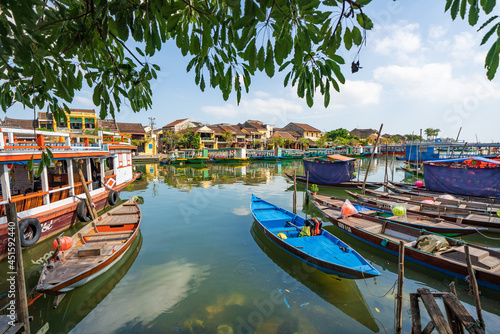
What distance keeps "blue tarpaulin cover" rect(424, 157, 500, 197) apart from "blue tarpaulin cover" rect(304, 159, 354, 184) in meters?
5.33

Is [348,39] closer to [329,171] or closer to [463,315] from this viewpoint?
[463,315]

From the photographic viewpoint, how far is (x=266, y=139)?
62.0 m

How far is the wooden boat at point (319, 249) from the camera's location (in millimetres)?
5895

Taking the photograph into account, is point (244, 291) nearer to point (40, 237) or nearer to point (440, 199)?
point (40, 237)

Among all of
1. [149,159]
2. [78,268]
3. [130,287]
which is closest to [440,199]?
[130,287]

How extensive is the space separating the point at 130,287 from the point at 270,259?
434cm

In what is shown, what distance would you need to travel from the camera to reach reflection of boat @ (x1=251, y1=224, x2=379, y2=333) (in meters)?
5.44

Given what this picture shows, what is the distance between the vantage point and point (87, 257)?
21.2ft

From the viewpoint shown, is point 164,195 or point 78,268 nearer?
point 78,268

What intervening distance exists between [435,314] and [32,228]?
11316mm

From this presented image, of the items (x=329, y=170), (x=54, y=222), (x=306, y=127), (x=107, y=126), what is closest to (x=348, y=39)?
(x=54, y=222)

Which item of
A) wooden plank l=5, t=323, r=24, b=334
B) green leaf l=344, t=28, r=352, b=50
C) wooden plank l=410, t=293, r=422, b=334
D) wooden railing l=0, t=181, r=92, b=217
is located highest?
green leaf l=344, t=28, r=352, b=50

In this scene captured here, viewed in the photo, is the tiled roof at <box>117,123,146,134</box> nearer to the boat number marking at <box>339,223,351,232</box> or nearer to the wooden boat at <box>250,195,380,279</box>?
the wooden boat at <box>250,195,380,279</box>

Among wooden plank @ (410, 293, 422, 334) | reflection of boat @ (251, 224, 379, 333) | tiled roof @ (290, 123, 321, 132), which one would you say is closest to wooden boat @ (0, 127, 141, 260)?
reflection of boat @ (251, 224, 379, 333)
